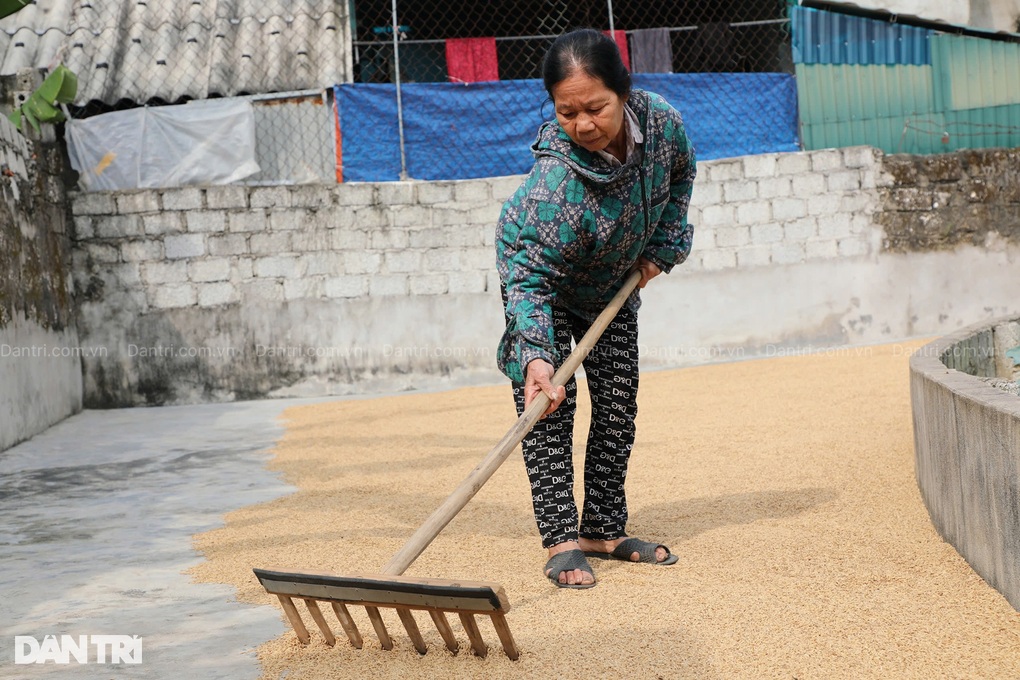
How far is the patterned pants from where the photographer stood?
3.07 m

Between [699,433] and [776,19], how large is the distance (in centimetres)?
688

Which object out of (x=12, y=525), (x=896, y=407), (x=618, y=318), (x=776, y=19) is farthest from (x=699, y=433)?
(x=776, y=19)

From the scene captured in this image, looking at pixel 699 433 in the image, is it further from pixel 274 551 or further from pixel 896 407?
pixel 274 551

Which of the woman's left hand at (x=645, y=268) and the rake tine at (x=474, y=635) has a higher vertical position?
the woman's left hand at (x=645, y=268)

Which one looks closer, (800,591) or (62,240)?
(800,591)

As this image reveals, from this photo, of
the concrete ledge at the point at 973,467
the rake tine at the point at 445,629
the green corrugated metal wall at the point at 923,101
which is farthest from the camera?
the green corrugated metal wall at the point at 923,101

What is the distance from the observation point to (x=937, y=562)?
2939 mm

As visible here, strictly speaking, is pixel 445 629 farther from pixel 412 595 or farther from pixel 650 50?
pixel 650 50

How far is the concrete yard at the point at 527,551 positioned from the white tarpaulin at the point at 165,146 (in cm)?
359

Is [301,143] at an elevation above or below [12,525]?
above

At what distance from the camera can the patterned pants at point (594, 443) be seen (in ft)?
10.1

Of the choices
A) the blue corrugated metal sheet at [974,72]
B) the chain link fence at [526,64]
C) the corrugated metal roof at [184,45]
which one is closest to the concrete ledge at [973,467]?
the chain link fence at [526,64]

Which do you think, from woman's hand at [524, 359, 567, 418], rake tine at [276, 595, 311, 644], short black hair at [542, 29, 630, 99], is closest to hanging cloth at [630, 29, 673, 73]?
short black hair at [542, 29, 630, 99]

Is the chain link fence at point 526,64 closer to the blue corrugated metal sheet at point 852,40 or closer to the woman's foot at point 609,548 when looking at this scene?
the blue corrugated metal sheet at point 852,40
